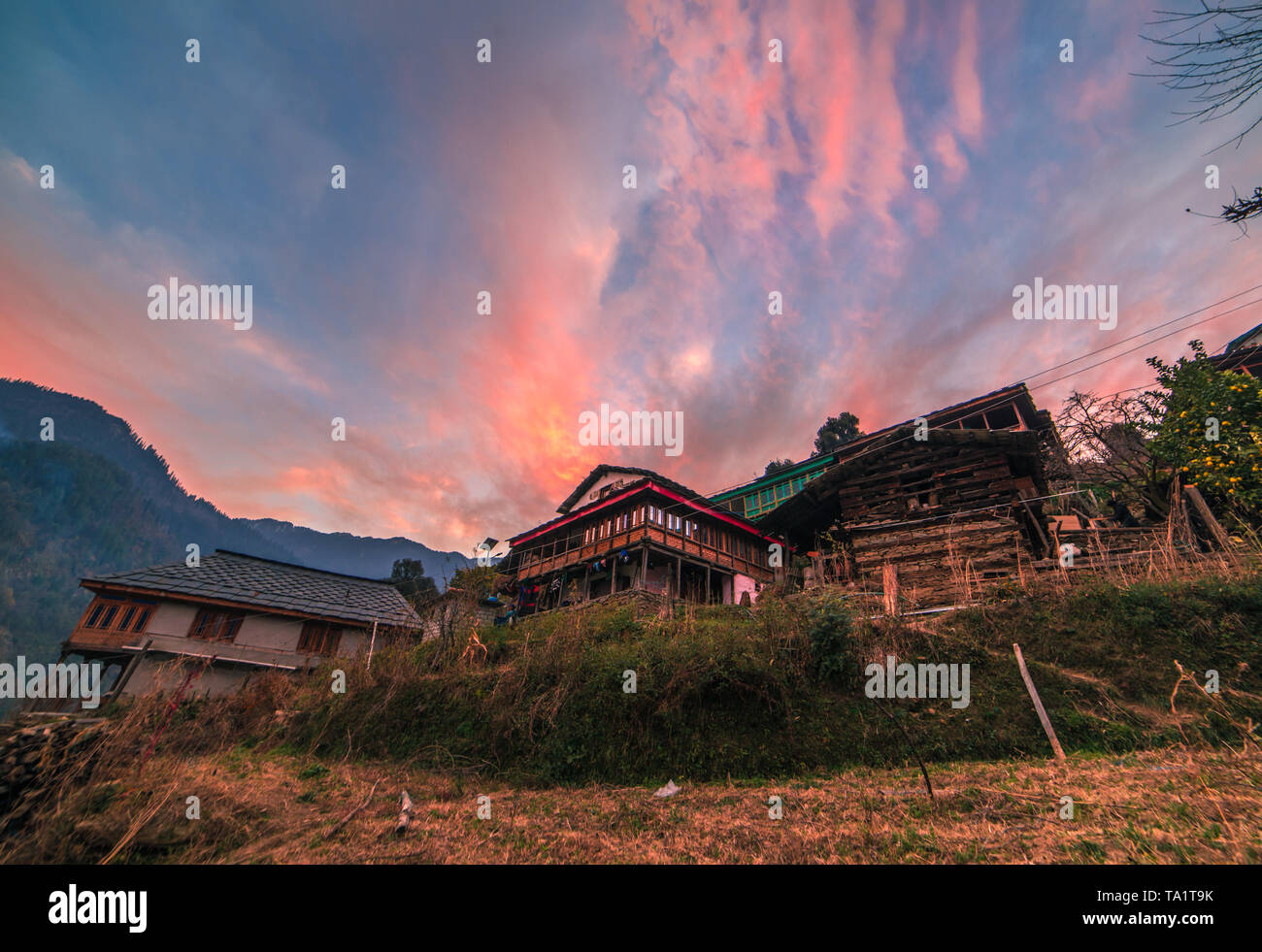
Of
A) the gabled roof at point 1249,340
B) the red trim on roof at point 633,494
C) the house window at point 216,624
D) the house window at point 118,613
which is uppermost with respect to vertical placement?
the gabled roof at point 1249,340

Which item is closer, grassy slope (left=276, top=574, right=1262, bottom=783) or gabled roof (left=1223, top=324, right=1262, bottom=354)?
grassy slope (left=276, top=574, right=1262, bottom=783)

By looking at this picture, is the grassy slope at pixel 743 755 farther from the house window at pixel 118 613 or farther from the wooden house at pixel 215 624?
the house window at pixel 118 613

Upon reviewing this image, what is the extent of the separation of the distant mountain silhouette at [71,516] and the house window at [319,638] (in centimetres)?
676

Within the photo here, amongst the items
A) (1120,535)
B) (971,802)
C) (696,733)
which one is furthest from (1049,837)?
(1120,535)

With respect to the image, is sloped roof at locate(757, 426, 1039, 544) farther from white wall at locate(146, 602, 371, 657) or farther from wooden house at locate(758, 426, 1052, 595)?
white wall at locate(146, 602, 371, 657)

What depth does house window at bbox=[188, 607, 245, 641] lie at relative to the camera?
774 inches

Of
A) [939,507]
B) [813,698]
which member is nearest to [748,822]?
[813,698]

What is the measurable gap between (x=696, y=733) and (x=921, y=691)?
14.2 feet

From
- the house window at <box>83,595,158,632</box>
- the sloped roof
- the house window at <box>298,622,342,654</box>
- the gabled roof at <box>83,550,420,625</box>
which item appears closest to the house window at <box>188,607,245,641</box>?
the gabled roof at <box>83,550,420,625</box>

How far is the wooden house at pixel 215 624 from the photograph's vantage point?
18.2 metres

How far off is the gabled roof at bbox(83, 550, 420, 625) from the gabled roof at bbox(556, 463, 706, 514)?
1171 cm

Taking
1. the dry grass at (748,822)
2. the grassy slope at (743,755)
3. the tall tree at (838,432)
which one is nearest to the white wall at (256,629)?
the grassy slope at (743,755)
